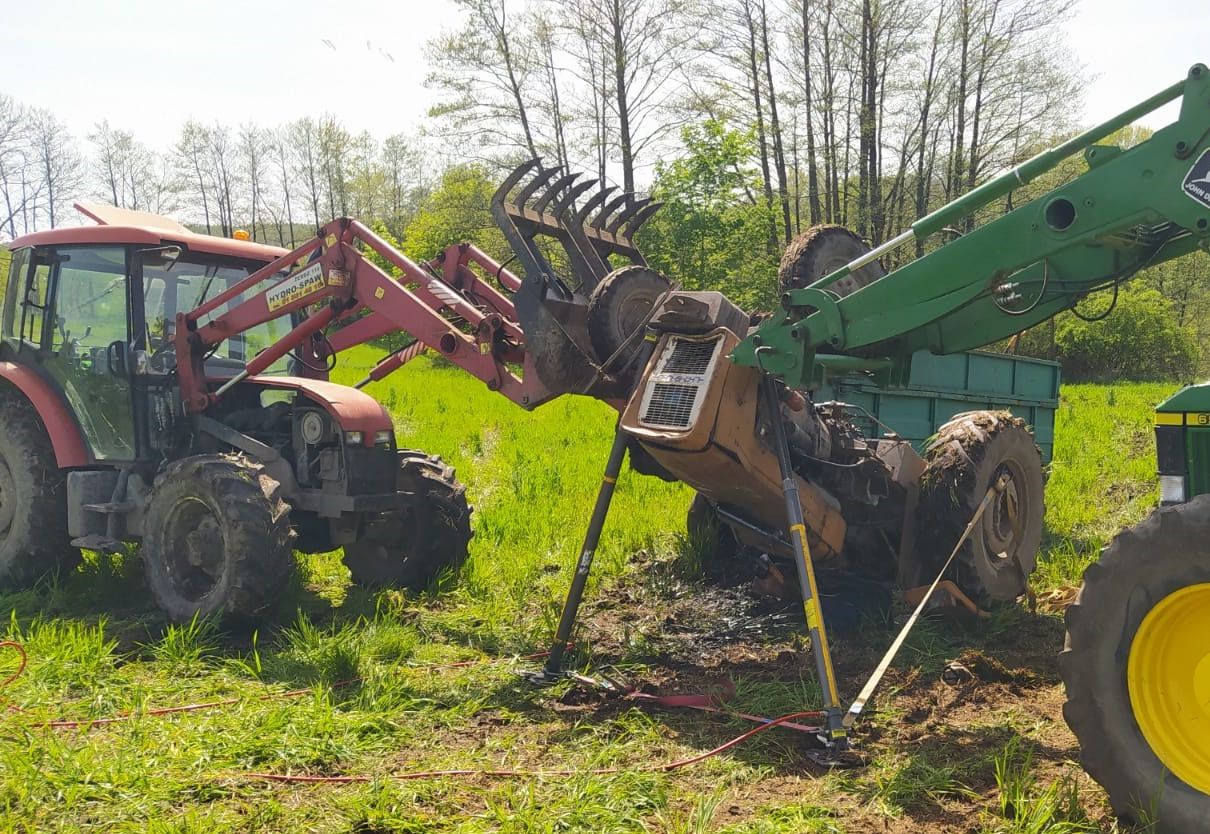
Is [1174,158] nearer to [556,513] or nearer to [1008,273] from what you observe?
[1008,273]

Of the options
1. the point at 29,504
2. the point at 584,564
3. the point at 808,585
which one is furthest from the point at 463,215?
the point at 808,585

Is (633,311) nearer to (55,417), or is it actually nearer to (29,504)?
(55,417)

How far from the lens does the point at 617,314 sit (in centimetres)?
522

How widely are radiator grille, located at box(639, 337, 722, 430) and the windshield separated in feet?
11.3

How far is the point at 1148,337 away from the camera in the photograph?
2881cm

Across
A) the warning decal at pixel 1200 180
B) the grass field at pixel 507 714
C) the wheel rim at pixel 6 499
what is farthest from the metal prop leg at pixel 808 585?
the wheel rim at pixel 6 499

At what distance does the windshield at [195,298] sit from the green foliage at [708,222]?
46.0 ft

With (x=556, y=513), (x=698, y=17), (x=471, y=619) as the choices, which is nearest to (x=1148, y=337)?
(x=698, y=17)

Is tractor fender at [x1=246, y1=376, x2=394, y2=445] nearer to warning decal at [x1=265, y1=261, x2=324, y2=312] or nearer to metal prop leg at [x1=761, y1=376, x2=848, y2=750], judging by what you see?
warning decal at [x1=265, y1=261, x2=324, y2=312]

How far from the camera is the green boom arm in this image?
3512 millimetres

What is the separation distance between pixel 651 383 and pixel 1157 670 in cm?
249

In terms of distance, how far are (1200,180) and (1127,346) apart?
28.8 m

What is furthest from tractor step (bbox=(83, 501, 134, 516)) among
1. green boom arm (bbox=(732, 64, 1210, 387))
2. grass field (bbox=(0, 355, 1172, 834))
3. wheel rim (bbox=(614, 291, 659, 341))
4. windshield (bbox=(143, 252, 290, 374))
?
green boom arm (bbox=(732, 64, 1210, 387))

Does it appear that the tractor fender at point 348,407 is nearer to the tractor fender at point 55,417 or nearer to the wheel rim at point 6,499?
the tractor fender at point 55,417
